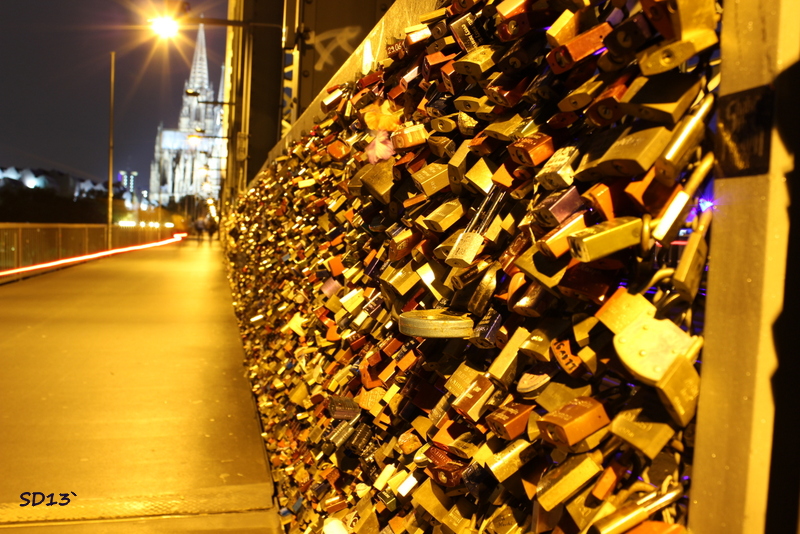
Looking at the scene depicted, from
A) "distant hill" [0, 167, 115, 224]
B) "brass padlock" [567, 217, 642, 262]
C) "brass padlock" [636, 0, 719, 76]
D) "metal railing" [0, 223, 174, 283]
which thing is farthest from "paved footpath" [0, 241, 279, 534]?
"distant hill" [0, 167, 115, 224]

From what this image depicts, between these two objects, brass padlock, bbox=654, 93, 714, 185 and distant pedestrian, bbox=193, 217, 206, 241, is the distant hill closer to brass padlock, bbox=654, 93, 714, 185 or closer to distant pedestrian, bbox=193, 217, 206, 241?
distant pedestrian, bbox=193, 217, 206, 241

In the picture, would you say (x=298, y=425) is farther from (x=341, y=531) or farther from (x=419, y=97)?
(x=419, y=97)

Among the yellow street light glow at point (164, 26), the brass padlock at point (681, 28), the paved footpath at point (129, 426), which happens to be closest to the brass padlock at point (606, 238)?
the brass padlock at point (681, 28)

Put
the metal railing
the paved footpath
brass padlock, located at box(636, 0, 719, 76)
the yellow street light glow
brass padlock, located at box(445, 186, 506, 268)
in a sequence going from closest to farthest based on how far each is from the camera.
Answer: brass padlock, located at box(636, 0, 719, 76) < brass padlock, located at box(445, 186, 506, 268) < the paved footpath < the yellow street light glow < the metal railing

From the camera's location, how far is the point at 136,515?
3430mm

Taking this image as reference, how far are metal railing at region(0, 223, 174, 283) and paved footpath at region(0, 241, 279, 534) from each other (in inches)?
245

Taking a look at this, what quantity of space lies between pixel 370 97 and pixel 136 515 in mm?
2340

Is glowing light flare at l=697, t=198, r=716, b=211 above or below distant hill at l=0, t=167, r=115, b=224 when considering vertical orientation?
above

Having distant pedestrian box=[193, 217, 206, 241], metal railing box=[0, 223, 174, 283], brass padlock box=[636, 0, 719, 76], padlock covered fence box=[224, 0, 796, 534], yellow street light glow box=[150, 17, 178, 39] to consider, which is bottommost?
distant pedestrian box=[193, 217, 206, 241]

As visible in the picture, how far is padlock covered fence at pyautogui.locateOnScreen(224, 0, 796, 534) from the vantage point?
3.13 ft

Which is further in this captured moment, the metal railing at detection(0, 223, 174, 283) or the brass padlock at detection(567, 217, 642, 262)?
the metal railing at detection(0, 223, 174, 283)

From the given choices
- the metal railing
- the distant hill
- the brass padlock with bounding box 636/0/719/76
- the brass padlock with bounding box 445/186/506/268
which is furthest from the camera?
the distant hill

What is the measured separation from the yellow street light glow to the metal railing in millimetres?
5615

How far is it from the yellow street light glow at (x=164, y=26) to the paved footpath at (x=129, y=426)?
17.6 ft
